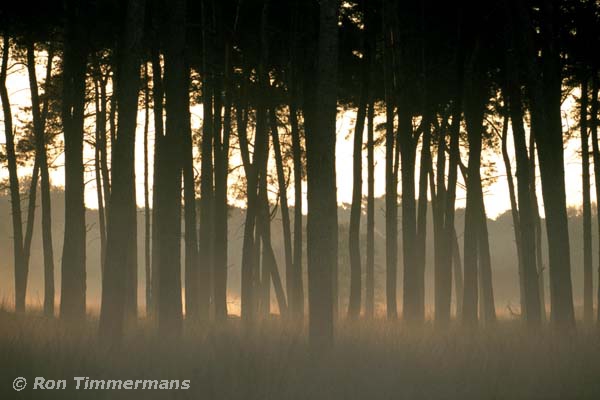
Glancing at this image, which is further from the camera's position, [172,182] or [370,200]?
[370,200]

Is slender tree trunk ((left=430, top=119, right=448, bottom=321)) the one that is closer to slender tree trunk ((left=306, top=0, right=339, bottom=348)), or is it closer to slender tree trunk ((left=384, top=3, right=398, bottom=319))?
slender tree trunk ((left=384, top=3, right=398, bottom=319))

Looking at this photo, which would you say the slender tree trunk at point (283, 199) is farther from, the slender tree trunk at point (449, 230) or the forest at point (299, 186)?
the slender tree trunk at point (449, 230)

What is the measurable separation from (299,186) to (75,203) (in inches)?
332

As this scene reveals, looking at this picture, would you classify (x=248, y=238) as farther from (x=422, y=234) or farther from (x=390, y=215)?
(x=422, y=234)

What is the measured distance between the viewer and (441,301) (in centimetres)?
1809

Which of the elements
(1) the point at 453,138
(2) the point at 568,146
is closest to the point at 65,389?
(1) the point at 453,138

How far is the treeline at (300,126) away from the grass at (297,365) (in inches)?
39.8

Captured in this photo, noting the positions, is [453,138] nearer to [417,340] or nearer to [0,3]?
[417,340]

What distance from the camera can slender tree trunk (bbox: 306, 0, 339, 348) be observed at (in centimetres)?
1067

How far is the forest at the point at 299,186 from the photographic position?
9.81 meters

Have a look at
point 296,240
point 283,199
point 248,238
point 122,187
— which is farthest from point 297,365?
point 283,199

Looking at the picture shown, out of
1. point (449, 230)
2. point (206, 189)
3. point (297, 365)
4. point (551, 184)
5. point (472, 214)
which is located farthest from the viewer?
point (449, 230)

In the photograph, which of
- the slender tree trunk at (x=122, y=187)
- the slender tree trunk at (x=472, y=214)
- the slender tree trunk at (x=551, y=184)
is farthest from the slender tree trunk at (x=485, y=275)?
the slender tree trunk at (x=122, y=187)

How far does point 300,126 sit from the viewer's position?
2438cm
